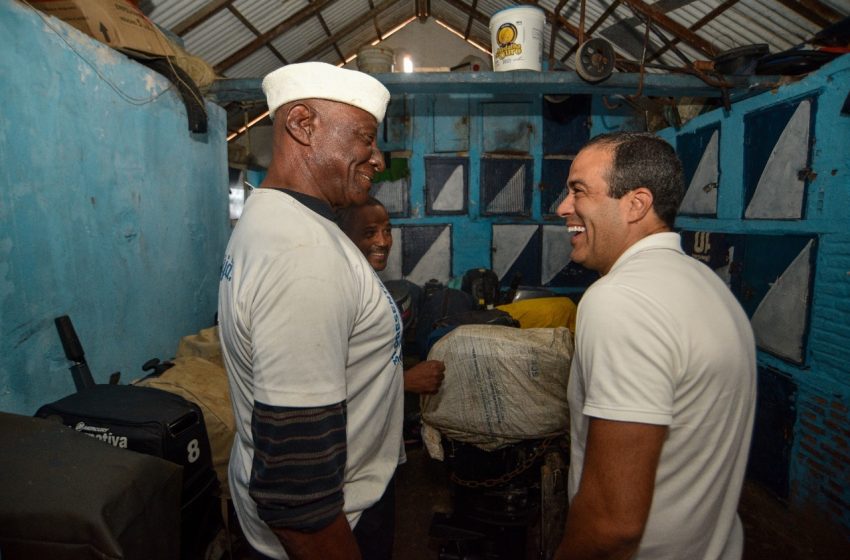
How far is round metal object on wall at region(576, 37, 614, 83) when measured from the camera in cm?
323

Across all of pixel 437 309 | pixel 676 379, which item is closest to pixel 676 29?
→ pixel 437 309

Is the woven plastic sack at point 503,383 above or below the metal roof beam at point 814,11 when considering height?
below

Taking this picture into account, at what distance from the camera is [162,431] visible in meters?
1.77

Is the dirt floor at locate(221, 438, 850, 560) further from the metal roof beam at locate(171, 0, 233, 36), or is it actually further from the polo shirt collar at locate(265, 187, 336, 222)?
the metal roof beam at locate(171, 0, 233, 36)

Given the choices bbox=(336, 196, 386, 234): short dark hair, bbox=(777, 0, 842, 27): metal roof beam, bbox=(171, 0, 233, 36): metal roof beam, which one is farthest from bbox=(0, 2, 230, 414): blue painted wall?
bbox=(777, 0, 842, 27): metal roof beam

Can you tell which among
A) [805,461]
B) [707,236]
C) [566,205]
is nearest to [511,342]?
[566,205]

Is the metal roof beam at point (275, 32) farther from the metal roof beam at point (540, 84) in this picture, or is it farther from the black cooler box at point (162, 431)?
the black cooler box at point (162, 431)

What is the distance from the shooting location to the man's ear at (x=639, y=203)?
122 cm

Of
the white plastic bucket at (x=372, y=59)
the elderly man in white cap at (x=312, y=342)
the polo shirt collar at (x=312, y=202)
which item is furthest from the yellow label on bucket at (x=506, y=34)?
the polo shirt collar at (x=312, y=202)

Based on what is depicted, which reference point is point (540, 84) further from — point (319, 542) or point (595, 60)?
point (319, 542)

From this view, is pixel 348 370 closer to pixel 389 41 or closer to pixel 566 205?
pixel 566 205

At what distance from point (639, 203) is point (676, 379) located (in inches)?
19.8

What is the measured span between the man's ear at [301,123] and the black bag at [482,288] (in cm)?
389

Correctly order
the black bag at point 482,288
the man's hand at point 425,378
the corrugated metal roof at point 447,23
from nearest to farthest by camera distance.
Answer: the man's hand at point 425,378
the corrugated metal roof at point 447,23
the black bag at point 482,288
